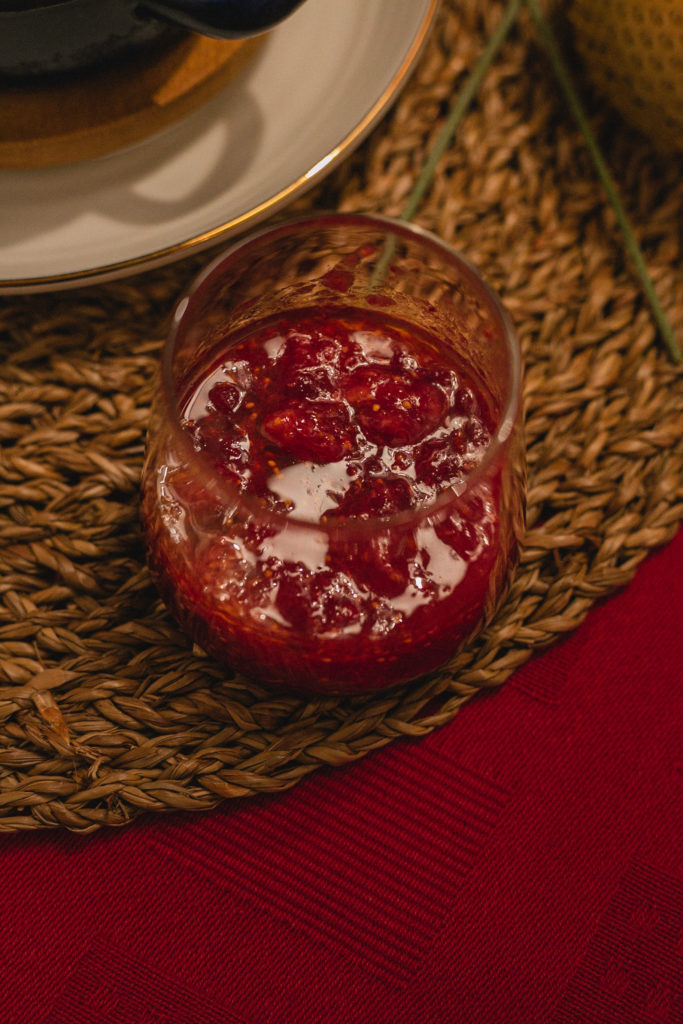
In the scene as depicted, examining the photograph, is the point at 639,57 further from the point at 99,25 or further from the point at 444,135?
the point at 99,25

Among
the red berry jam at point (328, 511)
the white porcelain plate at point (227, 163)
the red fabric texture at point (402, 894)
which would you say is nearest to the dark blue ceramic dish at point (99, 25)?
the white porcelain plate at point (227, 163)

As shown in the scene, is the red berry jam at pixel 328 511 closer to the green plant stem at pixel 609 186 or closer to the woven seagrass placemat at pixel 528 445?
the woven seagrass placemat at pixel 528 445

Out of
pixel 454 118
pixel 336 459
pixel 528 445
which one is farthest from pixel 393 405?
pixel 454 118

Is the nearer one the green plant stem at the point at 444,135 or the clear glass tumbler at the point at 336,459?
the clear glass tumbler at the point at 336,459

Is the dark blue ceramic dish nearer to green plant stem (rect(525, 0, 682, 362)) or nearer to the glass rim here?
the glass rim

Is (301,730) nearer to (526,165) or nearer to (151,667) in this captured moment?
(151,667)

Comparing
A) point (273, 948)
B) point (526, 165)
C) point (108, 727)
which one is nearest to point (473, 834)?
point (273, 948)
